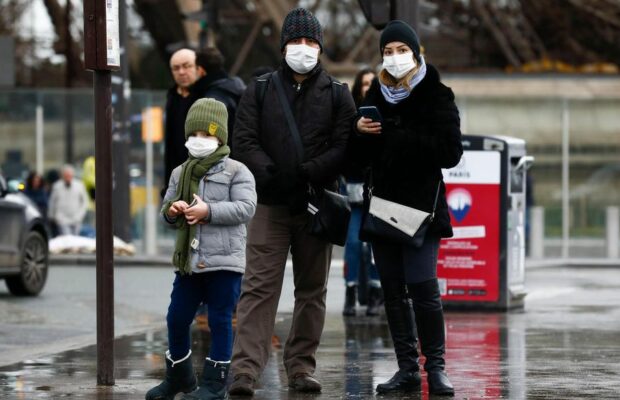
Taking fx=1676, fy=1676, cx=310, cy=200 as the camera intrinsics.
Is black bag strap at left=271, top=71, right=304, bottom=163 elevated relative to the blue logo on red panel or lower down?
elevated

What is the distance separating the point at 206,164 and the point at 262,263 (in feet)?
2.43

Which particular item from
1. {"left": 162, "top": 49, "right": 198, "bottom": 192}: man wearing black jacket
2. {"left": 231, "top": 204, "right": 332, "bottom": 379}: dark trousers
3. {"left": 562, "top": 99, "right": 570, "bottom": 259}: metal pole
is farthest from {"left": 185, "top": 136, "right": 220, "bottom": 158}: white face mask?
{"left": 562, "top": 99, "right": 570, "bottom": 259}: metal pole

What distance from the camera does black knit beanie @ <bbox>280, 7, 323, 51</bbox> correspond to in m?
8.39

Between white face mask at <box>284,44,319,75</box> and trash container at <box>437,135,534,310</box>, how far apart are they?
4851 millimetres

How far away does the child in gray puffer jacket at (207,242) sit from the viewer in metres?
7.78

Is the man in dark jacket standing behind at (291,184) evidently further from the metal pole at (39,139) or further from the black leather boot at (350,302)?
the metal pole at (39,139)

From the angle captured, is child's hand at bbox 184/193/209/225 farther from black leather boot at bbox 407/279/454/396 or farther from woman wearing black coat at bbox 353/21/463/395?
black leather boot at bbox 407/279/454/396

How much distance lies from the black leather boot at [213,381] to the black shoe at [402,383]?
0.85 metres

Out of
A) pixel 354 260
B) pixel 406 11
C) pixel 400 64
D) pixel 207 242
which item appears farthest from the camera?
pixel 354 260

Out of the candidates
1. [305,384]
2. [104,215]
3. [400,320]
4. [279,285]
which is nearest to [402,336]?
[400,320]

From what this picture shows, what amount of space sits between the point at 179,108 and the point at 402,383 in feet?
12.1

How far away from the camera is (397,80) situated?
831cm

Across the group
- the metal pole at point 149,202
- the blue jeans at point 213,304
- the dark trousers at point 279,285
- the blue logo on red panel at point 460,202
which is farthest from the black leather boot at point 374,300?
the metal pole at point 149,202

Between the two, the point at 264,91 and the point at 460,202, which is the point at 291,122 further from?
the point at 460,202
